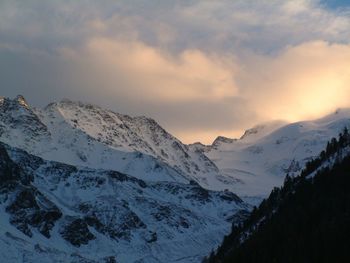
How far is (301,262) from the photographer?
195625 mm

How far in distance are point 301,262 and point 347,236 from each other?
13.1 m

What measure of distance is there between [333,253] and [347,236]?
8.00m

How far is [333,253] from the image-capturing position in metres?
193

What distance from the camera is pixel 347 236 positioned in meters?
199

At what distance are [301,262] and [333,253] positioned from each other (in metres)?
7.83
